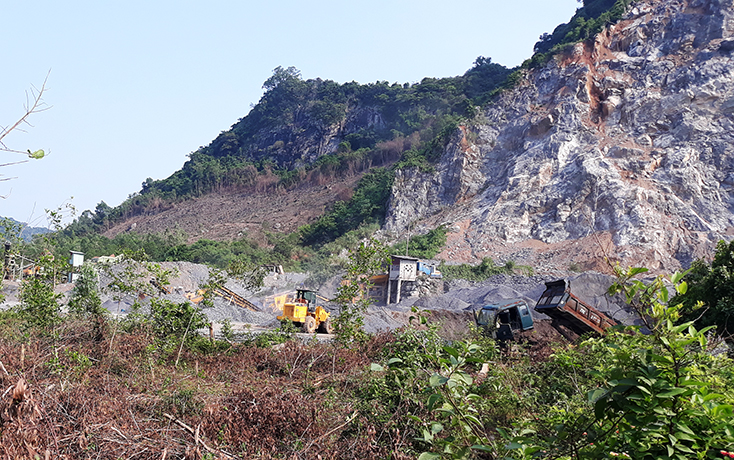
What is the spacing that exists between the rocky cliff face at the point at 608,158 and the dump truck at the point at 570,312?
1666 cm

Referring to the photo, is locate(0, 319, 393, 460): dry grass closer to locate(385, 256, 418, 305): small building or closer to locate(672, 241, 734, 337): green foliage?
locate(672, 241, 734, 337): green foliage

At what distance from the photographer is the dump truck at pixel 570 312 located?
36.8 feet

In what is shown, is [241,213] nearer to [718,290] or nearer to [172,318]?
[172,318]

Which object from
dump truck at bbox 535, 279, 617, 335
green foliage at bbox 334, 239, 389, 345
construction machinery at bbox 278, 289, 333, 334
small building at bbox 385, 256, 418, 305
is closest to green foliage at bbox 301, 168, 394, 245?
small building at bbox 385, 256, 418, 305

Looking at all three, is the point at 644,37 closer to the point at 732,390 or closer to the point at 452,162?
the point at 452,162

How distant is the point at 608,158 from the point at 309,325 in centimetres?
2680

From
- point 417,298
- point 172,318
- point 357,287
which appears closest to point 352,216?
point 417,298

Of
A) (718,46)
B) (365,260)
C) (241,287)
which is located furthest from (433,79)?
(365,260)

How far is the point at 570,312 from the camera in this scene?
1116 centimetres

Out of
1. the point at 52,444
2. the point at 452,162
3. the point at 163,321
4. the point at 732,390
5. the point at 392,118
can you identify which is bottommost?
the point at 163,321

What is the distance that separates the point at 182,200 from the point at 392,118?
30773 millimetres

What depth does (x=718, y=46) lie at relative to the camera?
113ft

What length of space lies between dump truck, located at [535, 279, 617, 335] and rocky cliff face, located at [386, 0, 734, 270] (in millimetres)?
16656

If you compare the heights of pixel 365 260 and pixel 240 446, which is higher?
pixel 365 260
